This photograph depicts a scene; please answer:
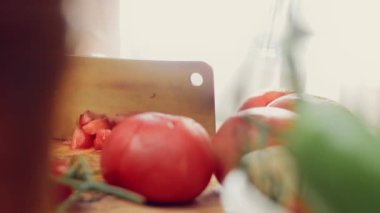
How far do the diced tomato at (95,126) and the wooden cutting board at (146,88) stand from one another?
A: 0.04 metres

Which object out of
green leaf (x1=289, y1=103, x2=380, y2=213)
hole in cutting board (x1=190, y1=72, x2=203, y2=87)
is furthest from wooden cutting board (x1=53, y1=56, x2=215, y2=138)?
green leaf (x1=289, y1=103, x2=380, y2=213)

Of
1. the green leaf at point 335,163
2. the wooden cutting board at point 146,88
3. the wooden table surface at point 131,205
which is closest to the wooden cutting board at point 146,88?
the wooden cutting board at point 146,88

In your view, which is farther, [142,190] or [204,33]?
[204,33]

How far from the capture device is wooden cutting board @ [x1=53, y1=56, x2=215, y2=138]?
681mm

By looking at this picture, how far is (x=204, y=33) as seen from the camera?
2.37 ft

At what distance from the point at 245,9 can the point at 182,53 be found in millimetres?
232

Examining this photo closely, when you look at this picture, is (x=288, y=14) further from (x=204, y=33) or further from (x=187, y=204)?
(x=204, y=33)

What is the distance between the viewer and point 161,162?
50 centimetres

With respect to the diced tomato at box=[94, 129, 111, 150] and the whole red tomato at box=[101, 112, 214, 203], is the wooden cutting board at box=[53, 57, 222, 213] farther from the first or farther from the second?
the whole red tomato at box=[101, 112, 214, 203]

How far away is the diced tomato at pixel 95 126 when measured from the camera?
0.62 metres

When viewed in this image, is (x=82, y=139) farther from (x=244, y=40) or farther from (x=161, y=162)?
(x=244, y=40)

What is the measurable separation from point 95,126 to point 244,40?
0.88ft

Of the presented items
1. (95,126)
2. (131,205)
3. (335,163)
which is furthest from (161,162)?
(335,163)

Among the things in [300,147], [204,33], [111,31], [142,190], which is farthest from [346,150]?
[111,31]
